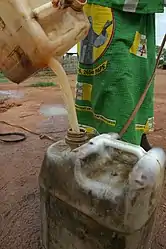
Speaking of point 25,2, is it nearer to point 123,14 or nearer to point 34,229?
point 123,14

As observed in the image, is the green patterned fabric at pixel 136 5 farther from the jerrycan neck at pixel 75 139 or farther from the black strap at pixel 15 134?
the black strap at pixel 15 134

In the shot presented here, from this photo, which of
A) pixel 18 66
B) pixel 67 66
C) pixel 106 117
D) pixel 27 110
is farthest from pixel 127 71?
pixel 67 66

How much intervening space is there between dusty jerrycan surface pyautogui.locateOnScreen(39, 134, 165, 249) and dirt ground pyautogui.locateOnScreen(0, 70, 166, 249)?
283mm

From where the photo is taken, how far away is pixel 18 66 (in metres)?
1.01

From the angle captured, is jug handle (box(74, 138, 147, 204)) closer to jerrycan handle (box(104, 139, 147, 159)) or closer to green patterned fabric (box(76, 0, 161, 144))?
jerrycan handle (box(104, 139, 147, 159))

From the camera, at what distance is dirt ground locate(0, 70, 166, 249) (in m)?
1.23

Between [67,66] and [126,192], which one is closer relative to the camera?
[126,192]

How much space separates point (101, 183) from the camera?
854 mm

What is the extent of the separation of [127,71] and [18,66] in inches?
18.8

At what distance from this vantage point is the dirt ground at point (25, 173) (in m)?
1.23

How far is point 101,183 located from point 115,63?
610mm

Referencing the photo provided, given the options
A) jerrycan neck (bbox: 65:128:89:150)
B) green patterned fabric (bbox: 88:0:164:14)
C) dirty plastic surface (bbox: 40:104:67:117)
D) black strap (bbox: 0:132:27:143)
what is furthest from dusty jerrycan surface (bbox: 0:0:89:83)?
dirty plastic surface (bbox: 40:104:67:117)

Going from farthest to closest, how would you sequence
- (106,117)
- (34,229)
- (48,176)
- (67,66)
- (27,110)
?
(67,66), (27,110), (106,117), (34,229), (48,176)

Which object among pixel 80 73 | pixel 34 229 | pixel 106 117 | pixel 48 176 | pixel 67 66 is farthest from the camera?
pixel 67 66
